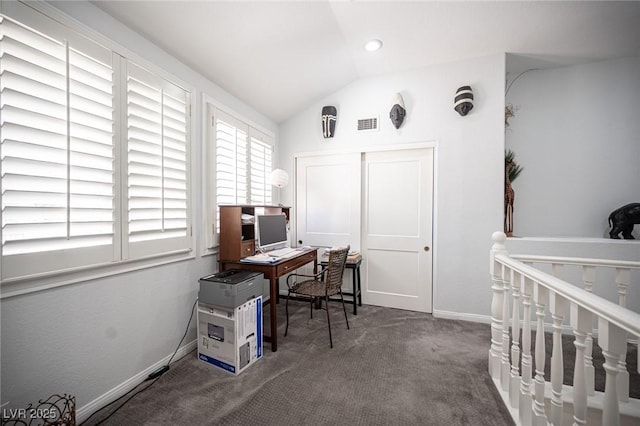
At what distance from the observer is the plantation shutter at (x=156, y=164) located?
1.81 metres

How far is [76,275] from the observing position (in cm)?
151

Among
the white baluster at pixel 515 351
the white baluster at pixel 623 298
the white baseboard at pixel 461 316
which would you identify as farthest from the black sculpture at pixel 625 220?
the white baluster at pixel 515 351

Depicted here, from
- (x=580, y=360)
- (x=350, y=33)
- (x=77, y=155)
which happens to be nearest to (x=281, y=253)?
(x=77, y=155)

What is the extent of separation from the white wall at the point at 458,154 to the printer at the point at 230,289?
220 cm

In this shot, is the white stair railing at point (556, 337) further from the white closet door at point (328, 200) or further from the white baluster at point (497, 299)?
the white closet door at point (328, 200)

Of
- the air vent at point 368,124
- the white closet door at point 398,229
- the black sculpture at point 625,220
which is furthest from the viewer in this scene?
the air vent at point 368,124

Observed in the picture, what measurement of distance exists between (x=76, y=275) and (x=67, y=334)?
0.34 m

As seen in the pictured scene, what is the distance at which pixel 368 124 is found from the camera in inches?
131

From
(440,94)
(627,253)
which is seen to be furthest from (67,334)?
(627,253)

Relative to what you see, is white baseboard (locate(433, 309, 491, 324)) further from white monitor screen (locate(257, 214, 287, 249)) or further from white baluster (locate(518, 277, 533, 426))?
white monitor screen (locate(257, 214, 287, 249))

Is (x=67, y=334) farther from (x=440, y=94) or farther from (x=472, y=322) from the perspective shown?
(x=440, y=94)

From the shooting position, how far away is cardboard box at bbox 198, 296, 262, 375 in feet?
6.46

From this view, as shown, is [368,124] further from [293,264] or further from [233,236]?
[233,236]

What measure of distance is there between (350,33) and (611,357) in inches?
115
